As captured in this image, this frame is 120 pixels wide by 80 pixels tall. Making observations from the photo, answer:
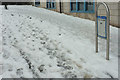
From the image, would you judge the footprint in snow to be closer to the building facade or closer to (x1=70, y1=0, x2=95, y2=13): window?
the building facade

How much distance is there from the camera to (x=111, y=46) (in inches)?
190

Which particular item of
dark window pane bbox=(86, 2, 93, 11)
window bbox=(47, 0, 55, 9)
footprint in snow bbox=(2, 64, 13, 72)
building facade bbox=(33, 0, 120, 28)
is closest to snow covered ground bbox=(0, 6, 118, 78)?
footprint in snow bbox=(2, 64, 13, 72)

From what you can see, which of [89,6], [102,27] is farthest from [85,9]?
[102,27]

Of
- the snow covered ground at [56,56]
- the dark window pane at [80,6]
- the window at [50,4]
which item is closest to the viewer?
the snow covered ground at [56,56]

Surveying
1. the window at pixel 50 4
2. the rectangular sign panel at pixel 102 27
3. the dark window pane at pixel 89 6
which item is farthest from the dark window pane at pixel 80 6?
the rectangular sign panel at pixel 102 27

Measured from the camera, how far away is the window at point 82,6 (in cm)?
906

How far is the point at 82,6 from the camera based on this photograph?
986cm

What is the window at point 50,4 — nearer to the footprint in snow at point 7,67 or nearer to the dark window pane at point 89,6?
the dark window pane at point 89,6

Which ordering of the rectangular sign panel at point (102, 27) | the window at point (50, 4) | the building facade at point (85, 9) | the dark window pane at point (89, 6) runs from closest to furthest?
the rectangular sign panel at point (102, 27)
the building facade at point (85, 9)
the dark window pane at point (89, 6)
the window at point (50, 4)

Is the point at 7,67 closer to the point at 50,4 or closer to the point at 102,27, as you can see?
the point at 102,27

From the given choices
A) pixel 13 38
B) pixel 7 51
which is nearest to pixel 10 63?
pixel 7 51

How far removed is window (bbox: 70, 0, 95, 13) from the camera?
906 cm

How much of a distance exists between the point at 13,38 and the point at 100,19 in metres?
3.04

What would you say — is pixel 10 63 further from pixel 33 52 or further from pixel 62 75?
pixel 62 75
